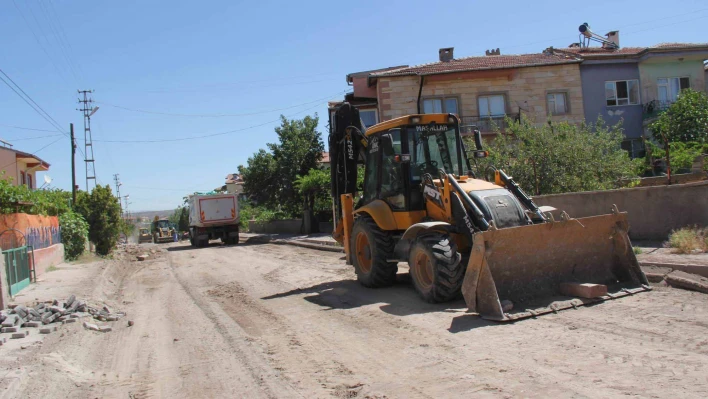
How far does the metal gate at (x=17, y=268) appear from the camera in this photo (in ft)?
37.4

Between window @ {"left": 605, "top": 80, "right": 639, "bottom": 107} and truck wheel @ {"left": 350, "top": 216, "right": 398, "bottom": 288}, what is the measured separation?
79.1 ft

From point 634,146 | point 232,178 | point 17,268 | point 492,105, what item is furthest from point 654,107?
point 232,178

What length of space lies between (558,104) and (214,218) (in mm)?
19185

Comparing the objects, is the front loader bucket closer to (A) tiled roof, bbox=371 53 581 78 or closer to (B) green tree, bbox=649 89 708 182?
(B) green tree, bbox=649 89 708 182

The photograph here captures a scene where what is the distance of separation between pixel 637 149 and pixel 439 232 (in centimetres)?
2525

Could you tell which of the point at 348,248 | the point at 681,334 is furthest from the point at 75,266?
the point at 681,334

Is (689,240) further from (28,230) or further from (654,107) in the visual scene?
(654,107)

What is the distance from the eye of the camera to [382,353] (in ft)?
19.7

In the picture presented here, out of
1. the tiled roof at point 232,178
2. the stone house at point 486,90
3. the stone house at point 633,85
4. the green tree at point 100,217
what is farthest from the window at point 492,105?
the tiled roof at point 232,178

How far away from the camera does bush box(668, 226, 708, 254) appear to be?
10.1 metres

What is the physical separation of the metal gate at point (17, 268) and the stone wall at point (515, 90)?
61.9 feet

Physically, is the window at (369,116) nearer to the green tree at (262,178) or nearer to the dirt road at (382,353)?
the green tree at (262,178)

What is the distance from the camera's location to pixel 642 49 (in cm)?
2934

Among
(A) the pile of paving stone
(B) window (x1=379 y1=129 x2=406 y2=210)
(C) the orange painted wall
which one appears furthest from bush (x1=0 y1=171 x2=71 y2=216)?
(B) window (x1=379 y1=129 x2=406 y2=210)
